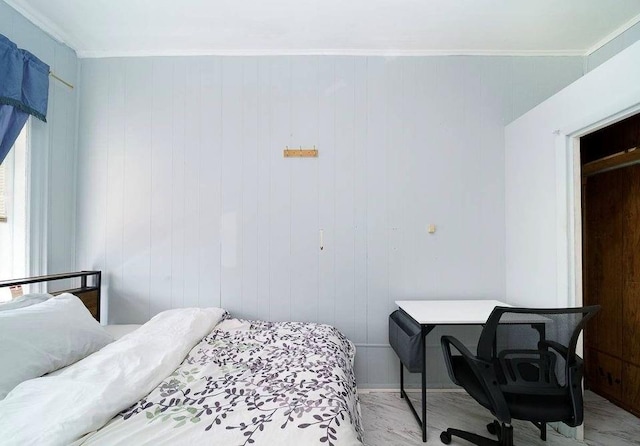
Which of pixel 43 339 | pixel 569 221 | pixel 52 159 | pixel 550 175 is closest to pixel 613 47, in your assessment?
pixel 550 175

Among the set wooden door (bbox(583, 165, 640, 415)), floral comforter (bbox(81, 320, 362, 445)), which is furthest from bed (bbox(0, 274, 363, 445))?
wooden door (bbox(583, 165, 640, 415))

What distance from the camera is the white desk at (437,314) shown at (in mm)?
1736

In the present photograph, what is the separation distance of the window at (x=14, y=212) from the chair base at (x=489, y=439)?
3126 mm

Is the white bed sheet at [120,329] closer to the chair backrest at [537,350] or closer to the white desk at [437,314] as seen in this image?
the white desk at [437,314]

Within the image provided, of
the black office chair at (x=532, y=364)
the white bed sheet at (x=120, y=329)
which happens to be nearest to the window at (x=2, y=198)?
the white bed sheet at (x=120, y=329)

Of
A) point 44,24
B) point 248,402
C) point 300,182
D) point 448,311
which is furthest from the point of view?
point 300,182

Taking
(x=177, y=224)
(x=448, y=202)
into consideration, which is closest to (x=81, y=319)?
(x=177, y=224)

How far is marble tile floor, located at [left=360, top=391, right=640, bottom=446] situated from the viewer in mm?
1755

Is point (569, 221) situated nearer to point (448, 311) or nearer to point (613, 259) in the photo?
point (613, 259)

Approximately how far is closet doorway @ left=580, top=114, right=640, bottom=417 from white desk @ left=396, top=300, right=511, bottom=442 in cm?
79

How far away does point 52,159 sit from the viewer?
2.19 meters

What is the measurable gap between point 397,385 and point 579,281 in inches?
60.1

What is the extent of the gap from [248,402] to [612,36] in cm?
363

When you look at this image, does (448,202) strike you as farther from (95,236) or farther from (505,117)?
(95,236)
